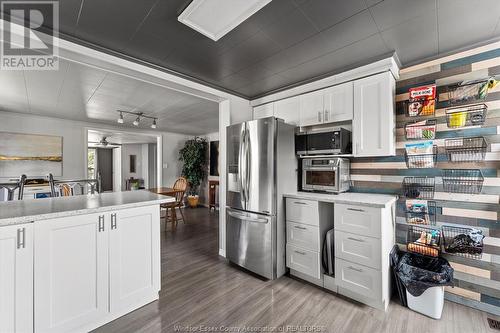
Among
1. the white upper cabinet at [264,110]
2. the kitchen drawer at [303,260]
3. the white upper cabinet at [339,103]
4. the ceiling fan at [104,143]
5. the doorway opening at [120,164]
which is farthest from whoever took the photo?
the doorway opening at [120,164]

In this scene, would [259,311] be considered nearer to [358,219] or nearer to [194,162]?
[358,219]

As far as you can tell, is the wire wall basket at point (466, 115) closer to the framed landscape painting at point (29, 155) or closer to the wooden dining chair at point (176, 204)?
the wooden dining chair at point (176, 204)

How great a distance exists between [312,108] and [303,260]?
5.79 ft

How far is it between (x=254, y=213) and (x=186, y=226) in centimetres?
265

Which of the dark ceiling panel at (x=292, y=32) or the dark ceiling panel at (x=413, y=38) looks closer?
the dark ceiling panel at (x=292, y=32)

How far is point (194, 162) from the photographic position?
6.44 m

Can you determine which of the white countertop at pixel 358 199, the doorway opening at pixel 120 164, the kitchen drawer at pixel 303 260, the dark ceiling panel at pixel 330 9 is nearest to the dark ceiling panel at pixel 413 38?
the dark ceiling panel at pixel 330 9

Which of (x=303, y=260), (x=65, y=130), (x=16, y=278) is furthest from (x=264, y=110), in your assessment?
(x=65, y=130)

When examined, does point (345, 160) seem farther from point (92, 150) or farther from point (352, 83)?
point (92, 150)

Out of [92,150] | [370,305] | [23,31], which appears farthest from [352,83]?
[92,150]

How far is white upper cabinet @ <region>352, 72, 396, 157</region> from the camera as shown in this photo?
2131 mm

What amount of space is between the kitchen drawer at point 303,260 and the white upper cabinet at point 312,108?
4.86ft

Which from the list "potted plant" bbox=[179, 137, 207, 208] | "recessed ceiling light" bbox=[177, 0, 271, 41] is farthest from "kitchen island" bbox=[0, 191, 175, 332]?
"potted plant" bbox=[179, 137, 207, 208]

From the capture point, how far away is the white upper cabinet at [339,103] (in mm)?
2363
